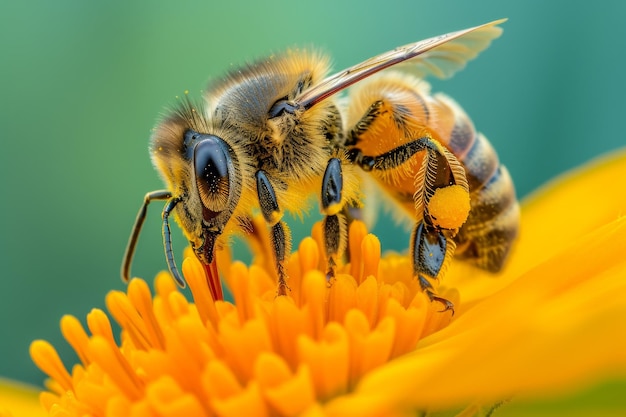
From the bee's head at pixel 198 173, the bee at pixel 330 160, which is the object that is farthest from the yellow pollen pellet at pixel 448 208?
the bee's head at pixel 198 173

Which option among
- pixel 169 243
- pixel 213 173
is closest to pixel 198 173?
pixel 213 173

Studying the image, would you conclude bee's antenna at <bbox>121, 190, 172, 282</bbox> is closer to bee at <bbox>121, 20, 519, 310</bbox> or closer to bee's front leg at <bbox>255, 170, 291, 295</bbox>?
bee at <bbox>121, 20, 519, 310</bbox>

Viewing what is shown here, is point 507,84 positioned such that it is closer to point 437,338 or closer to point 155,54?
point 155,54

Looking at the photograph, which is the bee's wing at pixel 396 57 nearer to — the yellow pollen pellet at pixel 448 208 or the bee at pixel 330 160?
the bee at pixel 330 160

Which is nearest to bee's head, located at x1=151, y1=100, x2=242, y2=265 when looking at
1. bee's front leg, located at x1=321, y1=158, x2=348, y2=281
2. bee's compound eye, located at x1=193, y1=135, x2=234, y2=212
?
bee's compound eye, located at x1=193, y1=135, x2=234, y2=212

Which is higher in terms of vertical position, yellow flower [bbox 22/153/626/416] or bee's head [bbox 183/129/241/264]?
bee's head [bbox 183/129/241/264]

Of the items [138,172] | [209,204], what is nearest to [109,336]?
[209,204]

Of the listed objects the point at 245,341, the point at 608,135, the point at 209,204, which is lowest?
the point at 608,135
